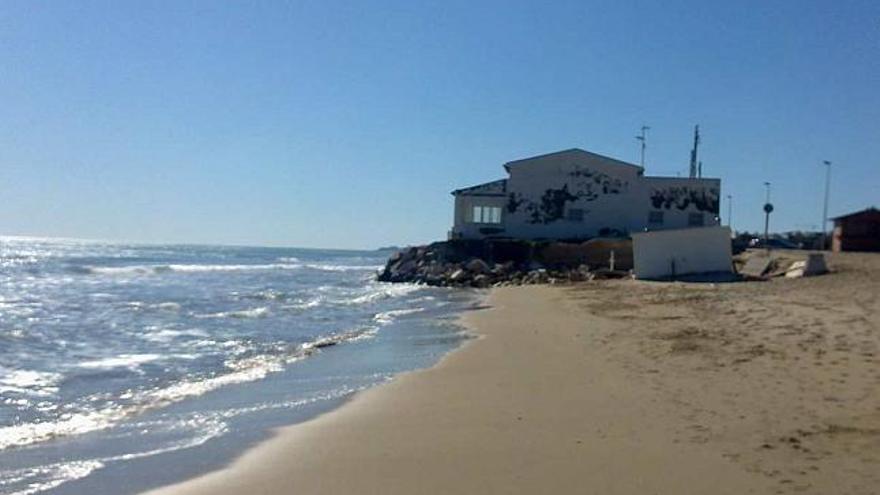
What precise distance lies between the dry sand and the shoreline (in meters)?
0.02

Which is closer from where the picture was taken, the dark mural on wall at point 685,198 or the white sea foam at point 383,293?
the white sea foam at point 383,293

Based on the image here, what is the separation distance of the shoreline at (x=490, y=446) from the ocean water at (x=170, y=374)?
0.59 meters

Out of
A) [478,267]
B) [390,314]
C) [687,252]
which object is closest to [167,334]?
[390,314]

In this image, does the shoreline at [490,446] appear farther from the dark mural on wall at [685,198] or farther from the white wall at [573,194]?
the dark mural on wall at [685,198]

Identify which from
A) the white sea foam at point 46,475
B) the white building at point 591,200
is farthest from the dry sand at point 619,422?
the white building at point 591,200

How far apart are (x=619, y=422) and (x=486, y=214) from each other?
146 feet

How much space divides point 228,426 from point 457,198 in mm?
43615

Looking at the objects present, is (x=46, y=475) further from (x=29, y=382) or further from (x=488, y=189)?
(x=488, y=189)

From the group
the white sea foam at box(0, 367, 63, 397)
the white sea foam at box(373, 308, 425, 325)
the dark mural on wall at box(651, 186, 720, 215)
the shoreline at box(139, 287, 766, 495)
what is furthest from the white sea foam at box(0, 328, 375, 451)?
the dark mural on wall at box(651, 186, 720, 215)

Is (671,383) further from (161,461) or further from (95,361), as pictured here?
(95,361)

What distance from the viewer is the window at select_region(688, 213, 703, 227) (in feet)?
168

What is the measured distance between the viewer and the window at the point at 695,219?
51.1 m

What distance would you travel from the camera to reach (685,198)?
2030 inches

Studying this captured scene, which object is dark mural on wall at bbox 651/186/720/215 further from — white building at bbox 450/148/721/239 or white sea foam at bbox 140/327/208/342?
white sea foam at bbox 140/327/208/342
